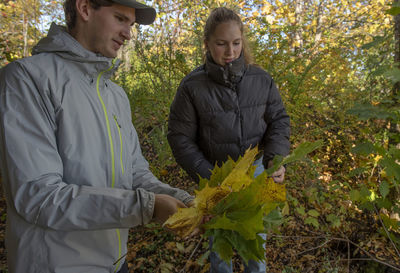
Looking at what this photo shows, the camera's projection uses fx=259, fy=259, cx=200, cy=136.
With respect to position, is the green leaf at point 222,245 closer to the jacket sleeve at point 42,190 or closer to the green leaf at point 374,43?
the jacket sleeve at point 42,190

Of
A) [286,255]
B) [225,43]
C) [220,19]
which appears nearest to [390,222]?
[286,255]

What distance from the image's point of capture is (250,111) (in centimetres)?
195

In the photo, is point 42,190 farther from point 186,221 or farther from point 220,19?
point 220,19

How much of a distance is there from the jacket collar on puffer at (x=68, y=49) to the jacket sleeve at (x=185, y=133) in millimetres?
801

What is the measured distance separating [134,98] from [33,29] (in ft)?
14.0

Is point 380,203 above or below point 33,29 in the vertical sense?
below

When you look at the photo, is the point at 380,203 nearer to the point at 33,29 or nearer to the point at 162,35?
the point at 162,35

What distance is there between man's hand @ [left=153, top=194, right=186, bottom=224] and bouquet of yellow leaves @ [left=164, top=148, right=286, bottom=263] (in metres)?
0.07

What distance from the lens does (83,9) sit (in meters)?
1.16

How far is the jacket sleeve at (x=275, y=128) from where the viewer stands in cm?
193

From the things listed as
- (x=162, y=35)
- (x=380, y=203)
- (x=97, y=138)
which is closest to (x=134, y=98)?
(x=162, y=35)

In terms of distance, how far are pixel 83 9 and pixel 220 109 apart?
107 cm

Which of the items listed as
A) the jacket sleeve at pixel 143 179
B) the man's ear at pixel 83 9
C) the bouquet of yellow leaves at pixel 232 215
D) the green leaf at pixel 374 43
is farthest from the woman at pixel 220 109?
the bouquet of yellow leaves at pixel 232 215

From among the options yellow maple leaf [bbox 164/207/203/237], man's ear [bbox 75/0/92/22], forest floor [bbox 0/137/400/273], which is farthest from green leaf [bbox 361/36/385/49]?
forest floor [bbox 0/137/400/273]
